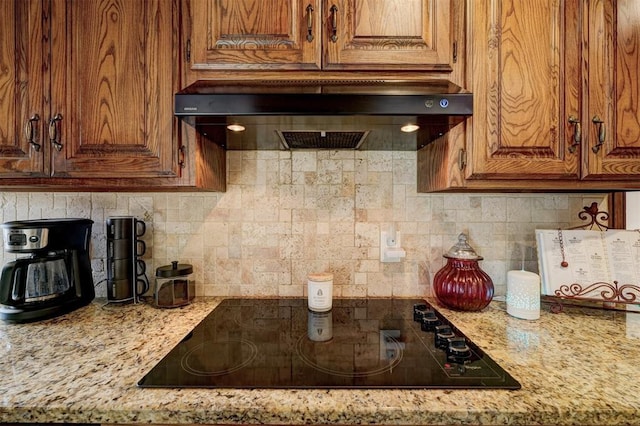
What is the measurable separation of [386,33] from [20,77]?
3.96 ft

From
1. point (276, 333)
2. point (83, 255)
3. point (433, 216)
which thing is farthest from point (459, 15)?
point (83, 255)

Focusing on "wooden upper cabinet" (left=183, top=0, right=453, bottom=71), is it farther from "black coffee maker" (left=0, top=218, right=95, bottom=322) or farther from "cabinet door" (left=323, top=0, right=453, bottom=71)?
"black coffee maker" (left=0, top=218, right=95, bottom=322)

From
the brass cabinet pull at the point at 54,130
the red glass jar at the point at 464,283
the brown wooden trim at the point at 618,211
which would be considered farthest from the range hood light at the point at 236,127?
the brown wooden trim at the point at 618,211

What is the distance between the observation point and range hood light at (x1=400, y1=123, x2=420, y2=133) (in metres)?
1.03

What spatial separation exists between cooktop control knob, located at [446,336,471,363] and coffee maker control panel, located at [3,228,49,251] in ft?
4.67

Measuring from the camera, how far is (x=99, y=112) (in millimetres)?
991

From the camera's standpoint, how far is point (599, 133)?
3.20 ft

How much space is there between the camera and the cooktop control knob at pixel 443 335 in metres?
0.91

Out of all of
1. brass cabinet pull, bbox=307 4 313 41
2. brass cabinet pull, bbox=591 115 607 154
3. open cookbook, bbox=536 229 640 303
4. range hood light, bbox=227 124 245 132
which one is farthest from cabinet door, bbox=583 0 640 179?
range hood light, bbox=227 124 245 132

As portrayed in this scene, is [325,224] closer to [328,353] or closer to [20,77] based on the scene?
[328,353]

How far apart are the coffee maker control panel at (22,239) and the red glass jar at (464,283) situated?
1.52 meters

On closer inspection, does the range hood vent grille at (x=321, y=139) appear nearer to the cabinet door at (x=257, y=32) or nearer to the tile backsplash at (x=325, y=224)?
the tile backsplash at (x=325, y=224)

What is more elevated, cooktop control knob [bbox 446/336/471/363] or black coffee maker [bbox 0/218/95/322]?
black coffee maker [bbox 0/218/95/322]

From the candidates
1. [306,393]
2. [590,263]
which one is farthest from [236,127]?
[590,263]
